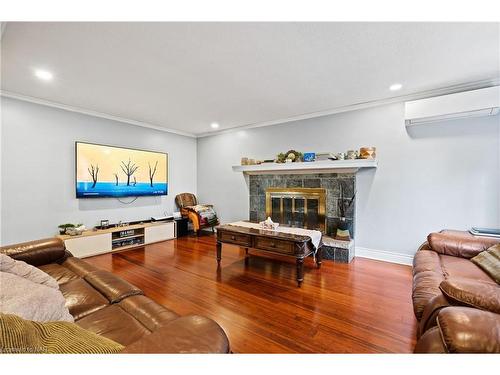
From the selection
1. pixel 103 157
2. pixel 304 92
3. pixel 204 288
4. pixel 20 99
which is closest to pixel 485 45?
pixel 304 92

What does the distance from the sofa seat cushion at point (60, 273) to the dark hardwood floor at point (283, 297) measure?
820 mm

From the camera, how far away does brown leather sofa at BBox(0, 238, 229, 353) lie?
829mm

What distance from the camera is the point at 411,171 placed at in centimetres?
330

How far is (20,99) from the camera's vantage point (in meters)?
3.25

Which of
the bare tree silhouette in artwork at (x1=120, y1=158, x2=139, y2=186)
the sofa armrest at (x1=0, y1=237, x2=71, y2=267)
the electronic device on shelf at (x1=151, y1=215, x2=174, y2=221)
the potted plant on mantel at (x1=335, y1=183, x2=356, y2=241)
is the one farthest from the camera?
the electronic device on shelf at (x1=151, y1=215, x2=174, y2=221)

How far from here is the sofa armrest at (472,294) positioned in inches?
41.9

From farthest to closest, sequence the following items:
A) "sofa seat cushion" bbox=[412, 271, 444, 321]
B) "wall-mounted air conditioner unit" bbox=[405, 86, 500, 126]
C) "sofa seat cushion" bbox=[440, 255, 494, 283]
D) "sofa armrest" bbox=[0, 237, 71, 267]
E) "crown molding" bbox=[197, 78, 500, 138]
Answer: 1. "crown molding" bbox=[197, 78, 500, 138]
2. "wall-mounted air conditioner unit" bbox=[405, 86, 500, 126]
3. "sofa armrest" bbox=[0, 237, 71, 267]
4. "sofa seat cushion" bbox=[440, 255, 494, 283]
5. "sofa seat cushion" bbox=[412, 271, 444, 321]

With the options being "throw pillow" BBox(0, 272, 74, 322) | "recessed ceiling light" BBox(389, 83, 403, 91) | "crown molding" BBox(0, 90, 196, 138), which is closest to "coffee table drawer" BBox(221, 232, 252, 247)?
"throw pillow" BBox(0, 272, 74, 322)

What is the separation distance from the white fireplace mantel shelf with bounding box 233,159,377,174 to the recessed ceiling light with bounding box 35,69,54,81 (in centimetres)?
304

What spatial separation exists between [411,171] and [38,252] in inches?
179

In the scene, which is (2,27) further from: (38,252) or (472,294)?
(472,294)

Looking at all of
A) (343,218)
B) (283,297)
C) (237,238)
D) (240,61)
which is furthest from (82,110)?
(343,218)

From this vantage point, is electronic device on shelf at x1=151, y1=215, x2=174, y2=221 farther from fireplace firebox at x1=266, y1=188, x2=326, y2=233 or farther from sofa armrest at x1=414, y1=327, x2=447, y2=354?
sofa armrest at x1=414, y1=327, x2=447, y2=354
